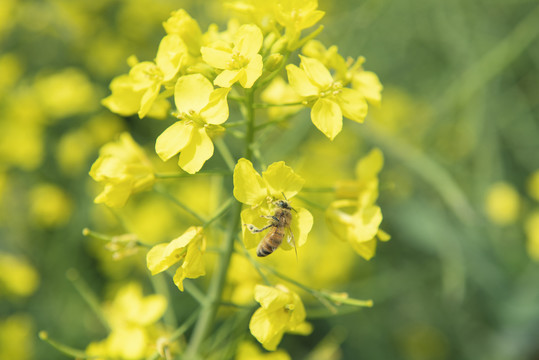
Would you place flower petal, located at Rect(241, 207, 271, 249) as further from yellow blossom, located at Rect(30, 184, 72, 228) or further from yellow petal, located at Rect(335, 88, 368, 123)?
yellow blossom, located at Rect(30, 184, 72, 228)

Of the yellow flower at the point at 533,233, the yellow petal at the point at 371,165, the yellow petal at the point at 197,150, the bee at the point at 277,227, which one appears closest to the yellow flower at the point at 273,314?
the bee at the point at 277,227

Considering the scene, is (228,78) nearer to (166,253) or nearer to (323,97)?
(323,97)

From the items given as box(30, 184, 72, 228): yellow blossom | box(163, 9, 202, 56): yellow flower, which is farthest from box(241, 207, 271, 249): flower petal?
box(30, 184, 72, 228): yellow blossom

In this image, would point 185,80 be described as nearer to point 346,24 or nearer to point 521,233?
point 346,24

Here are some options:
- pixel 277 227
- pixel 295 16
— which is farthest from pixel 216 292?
pixel 295 16

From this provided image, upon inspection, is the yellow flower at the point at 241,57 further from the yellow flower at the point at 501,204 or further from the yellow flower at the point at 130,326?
the yellow flower at the point at 501,204

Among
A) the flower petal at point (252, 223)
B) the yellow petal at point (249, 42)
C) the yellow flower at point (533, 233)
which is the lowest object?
the yellow flower at point (533, 233)
